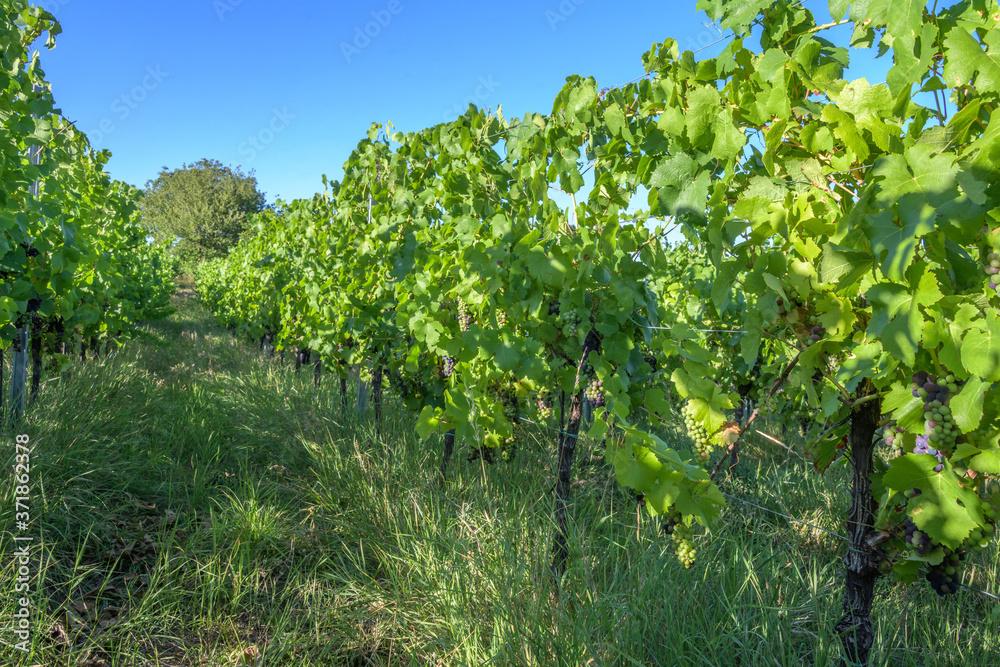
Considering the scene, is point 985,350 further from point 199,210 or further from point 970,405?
point 199,210

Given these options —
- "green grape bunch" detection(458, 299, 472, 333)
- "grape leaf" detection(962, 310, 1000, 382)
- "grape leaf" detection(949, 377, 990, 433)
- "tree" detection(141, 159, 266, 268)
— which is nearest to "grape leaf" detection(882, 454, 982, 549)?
"grape leaf" detection(949, 377, 990, 433)

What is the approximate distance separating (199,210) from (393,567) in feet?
150

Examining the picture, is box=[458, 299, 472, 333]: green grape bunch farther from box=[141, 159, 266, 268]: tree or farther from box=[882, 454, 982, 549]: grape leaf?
box=[141, 159, 266, 268]: tree

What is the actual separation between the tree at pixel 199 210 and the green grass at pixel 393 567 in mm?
39796

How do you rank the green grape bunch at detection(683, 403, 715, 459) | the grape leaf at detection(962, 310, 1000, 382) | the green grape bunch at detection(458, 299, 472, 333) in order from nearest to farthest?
the grape leaf at detection(962, 310, 1000, 382)
the green grape bunch at detection(683, 403, 715, 459)
the green grape bunch at detection(458, 299, 472, 333)

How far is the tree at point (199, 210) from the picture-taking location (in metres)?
40.4

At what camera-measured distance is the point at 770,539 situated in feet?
9.41

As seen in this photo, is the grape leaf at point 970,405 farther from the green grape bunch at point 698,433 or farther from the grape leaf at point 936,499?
the green grape bunch at point 698,433

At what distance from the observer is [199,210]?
41.1 m

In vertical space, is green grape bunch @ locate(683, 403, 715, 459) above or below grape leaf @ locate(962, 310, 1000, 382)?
below

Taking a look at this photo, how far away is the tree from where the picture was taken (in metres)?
40.4

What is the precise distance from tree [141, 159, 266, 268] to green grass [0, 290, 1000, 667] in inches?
1567

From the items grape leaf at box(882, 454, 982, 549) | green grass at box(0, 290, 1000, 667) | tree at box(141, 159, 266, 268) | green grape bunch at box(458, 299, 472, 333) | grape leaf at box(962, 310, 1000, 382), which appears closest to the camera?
grape leaf at box(962, 310, 1000, 382)

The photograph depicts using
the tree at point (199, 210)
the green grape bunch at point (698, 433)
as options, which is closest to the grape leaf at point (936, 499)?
the green grape bunch at point (698, 433)
